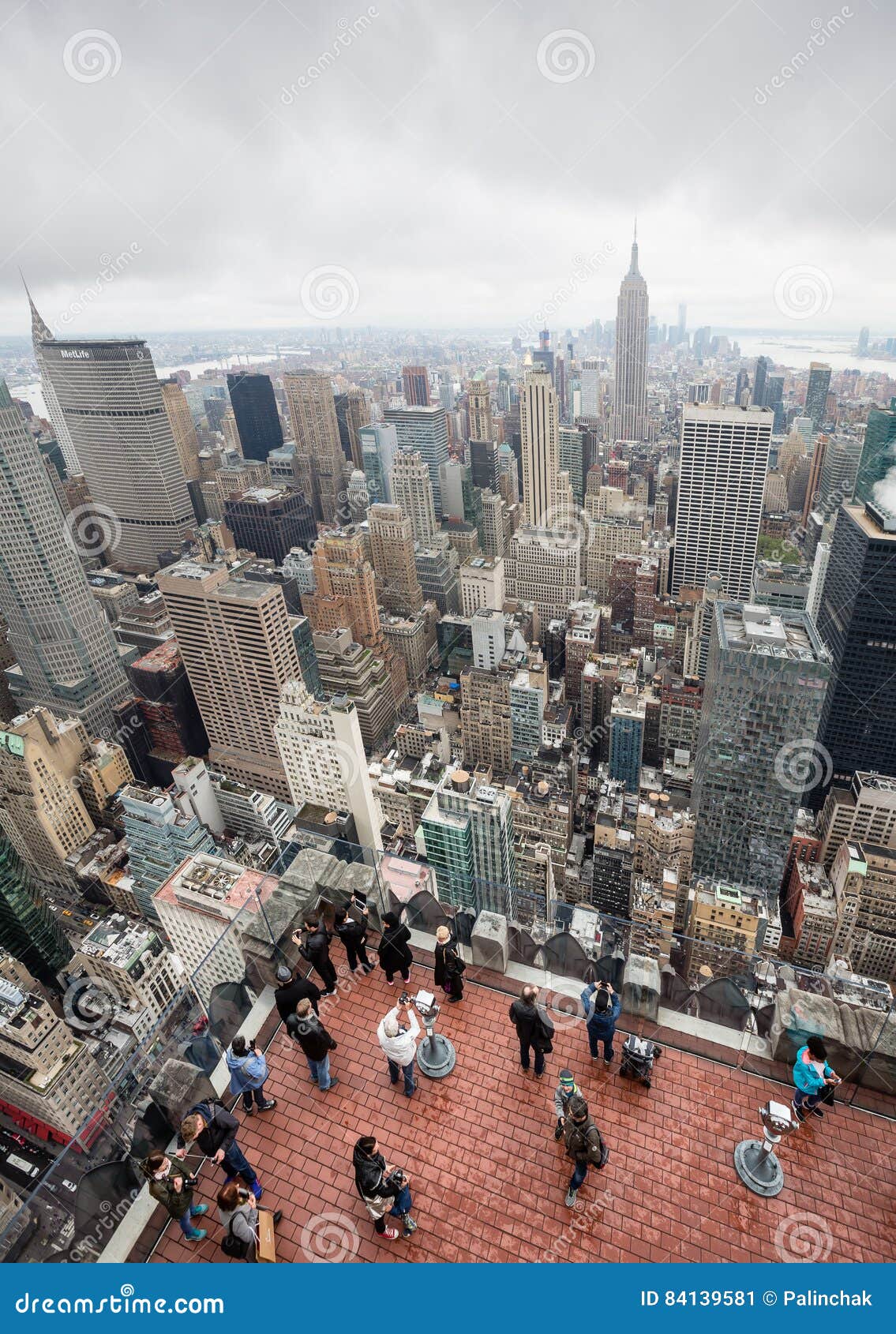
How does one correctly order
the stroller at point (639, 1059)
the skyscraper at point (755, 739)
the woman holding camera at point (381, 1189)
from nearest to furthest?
the woman holding camera at point (381, 1189), the stroller at point (639, 1059), the skyscraper at point (755, 739)

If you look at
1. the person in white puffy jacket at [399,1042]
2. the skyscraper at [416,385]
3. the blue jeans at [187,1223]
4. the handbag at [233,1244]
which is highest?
the person in white puffy jacket at [399,1042]

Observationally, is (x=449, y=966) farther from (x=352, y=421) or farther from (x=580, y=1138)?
(x=352, y=421)

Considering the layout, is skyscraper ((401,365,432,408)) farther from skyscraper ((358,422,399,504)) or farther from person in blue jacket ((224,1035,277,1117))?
person in blue jacket ((224,1035,277,1117))

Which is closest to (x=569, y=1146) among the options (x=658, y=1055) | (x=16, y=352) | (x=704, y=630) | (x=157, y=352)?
(x=658, y=1055)

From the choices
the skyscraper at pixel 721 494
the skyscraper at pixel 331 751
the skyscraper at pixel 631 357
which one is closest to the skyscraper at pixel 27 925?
the skyscraper at pixel 331 751

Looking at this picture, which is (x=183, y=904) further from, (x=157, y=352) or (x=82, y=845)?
(x=157, y=352)

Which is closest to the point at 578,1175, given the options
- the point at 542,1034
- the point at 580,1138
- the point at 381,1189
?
the point at 580,1138

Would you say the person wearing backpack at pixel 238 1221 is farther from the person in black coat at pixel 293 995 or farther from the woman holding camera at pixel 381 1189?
the person in black coat at pixel 293 995
